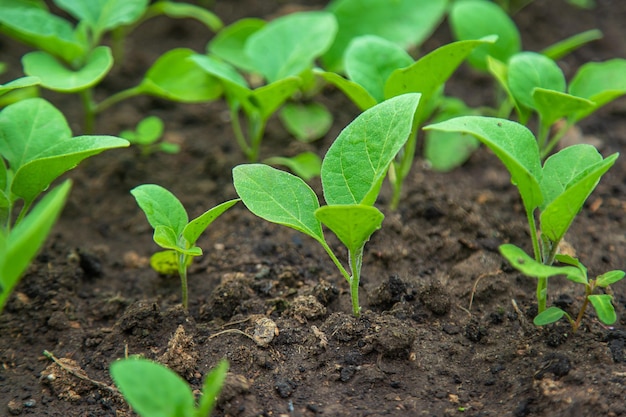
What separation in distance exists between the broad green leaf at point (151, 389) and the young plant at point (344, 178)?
1.55 ft

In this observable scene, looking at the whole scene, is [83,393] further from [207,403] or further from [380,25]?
[380,25]

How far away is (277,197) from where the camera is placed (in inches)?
63.5

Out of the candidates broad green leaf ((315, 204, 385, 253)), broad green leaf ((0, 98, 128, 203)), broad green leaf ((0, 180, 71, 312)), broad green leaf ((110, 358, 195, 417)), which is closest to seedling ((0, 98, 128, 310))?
broad green leaf ((0, 98, 128, 203))

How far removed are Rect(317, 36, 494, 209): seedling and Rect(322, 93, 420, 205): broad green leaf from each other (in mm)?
324

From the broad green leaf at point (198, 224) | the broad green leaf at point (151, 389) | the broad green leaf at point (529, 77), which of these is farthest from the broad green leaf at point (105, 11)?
the broad green leaf at point (151, 389)

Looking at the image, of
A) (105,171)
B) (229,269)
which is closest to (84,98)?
(105,171)

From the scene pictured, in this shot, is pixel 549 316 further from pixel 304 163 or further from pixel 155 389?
pixel 304 163

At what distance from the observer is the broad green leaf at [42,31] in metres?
2.26

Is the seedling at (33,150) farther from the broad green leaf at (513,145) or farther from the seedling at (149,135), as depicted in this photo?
the broad green leaf at (513,145)

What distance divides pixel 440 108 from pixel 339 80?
86 cm

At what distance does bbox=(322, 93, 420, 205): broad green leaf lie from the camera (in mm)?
1565

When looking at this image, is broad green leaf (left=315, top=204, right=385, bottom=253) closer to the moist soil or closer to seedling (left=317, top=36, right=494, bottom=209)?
the moist soil

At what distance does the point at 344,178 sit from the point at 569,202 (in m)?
Answer: 0.49

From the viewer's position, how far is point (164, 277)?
2045mm
